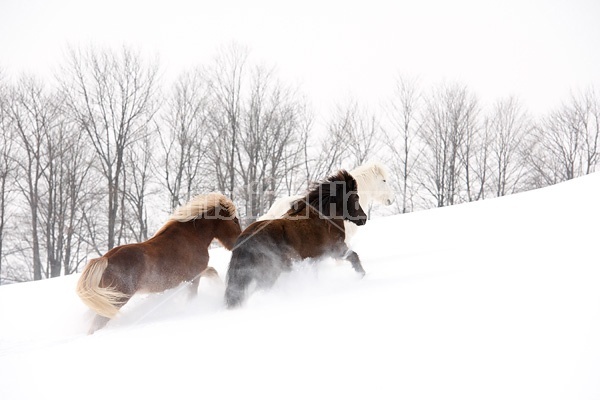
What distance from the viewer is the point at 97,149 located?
2003cm

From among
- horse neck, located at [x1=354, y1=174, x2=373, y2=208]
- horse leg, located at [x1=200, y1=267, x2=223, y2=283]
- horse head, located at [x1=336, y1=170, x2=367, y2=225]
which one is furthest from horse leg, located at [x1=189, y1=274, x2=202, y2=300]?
horse neck, located at [x1=354, y1=174, x2=373, y2=208]

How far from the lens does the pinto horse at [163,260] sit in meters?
4.27

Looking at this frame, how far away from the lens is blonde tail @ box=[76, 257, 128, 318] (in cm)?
420

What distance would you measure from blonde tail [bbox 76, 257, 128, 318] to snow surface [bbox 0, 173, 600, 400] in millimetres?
210

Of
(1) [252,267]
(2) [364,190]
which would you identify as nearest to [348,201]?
(2) [364,190]

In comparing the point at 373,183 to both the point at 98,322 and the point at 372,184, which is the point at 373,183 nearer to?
the point at 372,184

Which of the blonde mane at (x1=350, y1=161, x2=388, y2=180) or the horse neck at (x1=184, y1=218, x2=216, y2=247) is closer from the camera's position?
the horse neck at (x1=184, y1=218, x2=216, y2=247)

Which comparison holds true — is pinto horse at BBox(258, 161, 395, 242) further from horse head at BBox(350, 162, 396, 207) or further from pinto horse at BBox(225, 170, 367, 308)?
pinto horse at BBox(225, 170, 367, 308)

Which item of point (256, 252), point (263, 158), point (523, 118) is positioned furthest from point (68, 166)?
point (523, 118)

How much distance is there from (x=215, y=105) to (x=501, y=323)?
2152cm

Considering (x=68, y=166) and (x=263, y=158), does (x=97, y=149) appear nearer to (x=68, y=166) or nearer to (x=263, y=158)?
(x=68, y=166)

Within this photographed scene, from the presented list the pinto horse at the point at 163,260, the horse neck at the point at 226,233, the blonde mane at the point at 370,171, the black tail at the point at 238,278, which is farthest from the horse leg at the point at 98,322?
the blonde mane at the point at 370,171

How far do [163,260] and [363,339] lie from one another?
3.06 m

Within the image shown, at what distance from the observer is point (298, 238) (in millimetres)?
4879
